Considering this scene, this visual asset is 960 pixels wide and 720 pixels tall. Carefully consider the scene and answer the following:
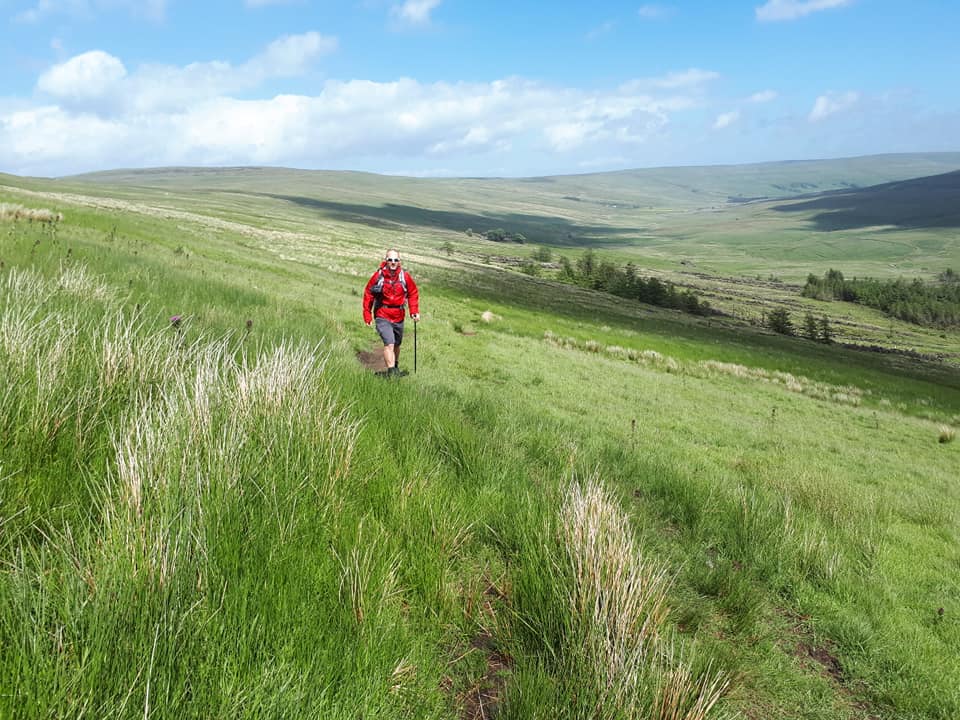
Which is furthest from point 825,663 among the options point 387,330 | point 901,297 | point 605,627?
point 901,297

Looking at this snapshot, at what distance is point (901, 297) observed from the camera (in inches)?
4670

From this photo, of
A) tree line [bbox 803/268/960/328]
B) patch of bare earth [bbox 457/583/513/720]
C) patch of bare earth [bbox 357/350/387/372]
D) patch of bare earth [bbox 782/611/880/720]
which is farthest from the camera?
tree line [bbox 803/268/960/328]

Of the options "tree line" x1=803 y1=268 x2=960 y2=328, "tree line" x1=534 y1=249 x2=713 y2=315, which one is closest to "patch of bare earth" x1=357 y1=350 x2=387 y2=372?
"tree line" x1=534 y1=249 x2=713 y2=315

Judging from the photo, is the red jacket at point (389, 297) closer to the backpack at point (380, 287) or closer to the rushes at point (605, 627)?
the backpack at point (380, 287)

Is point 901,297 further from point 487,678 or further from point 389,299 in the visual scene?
point 487,678

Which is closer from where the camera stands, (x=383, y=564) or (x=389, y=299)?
→ (x=383, y=564)

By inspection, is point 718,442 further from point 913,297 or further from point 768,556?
point 913,297

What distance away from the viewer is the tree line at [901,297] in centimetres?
10800

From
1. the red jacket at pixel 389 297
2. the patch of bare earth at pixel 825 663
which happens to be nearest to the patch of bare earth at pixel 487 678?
the patch of bare earth at pixel 825 663

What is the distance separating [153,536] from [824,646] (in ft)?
16.2

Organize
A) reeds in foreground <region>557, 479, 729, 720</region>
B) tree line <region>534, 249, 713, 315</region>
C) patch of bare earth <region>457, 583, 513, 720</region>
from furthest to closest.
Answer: tree line <region>534, 249, 713, 315</region> → patch of bare earth <region>457, 583, 513, 720</region> → reeds in foreground <region>557, 479, 729, 720</region>

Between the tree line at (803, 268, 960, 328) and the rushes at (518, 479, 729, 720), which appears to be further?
the tree line at (803, 268, 960, 328)

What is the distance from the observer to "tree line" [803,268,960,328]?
108000 millimetres

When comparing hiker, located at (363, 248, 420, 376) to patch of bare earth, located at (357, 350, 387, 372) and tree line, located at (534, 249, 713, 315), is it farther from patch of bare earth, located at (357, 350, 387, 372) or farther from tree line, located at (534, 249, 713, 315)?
tree line, located at (534, 249, 713, 315)
